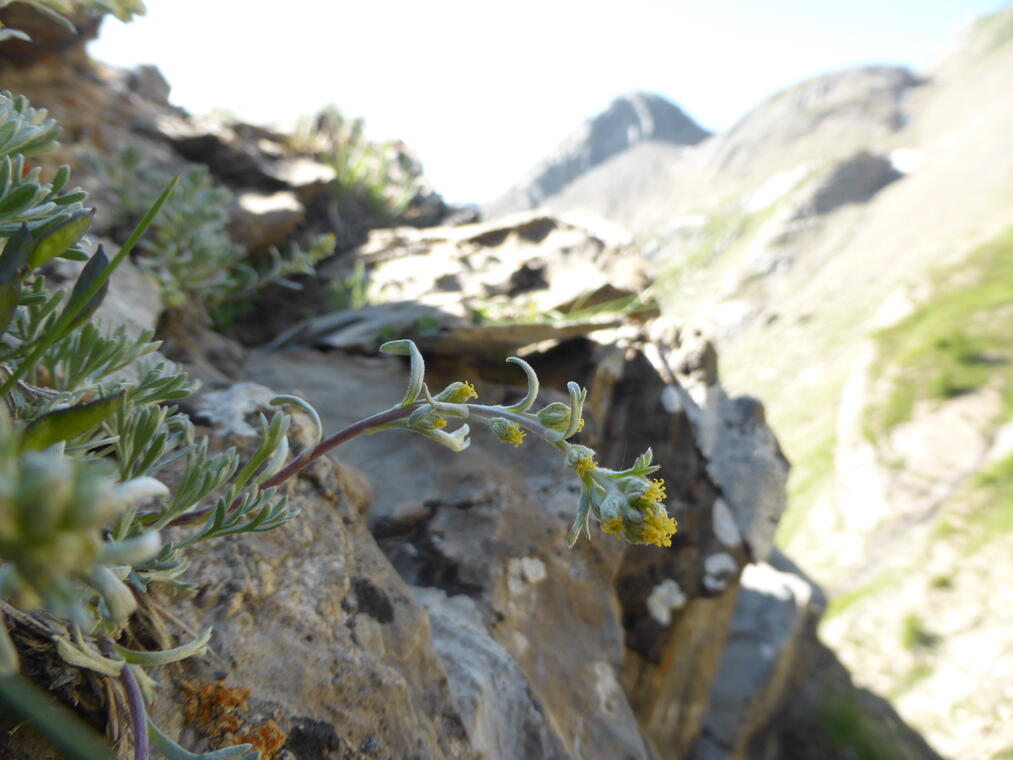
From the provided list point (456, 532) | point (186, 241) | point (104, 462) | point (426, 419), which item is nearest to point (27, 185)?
point (104, 462)

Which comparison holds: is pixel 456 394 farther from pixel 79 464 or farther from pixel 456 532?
pixel 456 532

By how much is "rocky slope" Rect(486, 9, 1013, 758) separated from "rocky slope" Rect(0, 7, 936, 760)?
1423mm

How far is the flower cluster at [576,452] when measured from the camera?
1127 millimetres

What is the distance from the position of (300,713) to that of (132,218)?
12.0ft

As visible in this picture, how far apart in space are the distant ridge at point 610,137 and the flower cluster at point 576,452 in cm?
8683

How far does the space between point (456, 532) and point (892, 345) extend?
2419 centimetres

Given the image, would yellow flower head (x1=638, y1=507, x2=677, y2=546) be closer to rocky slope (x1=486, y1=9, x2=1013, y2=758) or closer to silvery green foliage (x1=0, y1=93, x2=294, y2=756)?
silvery green foliage (x1=0, y1=93, x2=294, y2=756)

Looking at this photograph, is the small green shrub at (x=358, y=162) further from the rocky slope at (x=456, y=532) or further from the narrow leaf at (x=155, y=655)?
the narrow leaf at (x=155, y=655)

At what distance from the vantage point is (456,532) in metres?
3.08

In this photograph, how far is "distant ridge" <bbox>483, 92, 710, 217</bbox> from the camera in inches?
3482

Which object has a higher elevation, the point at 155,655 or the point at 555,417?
the point at 555,417

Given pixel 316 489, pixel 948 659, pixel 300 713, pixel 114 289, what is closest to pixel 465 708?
pixel 300 713

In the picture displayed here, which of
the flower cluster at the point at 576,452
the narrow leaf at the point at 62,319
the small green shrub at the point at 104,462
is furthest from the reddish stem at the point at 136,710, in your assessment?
the flower cluster at the point at 576,452

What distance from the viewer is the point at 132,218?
4.16 metres
